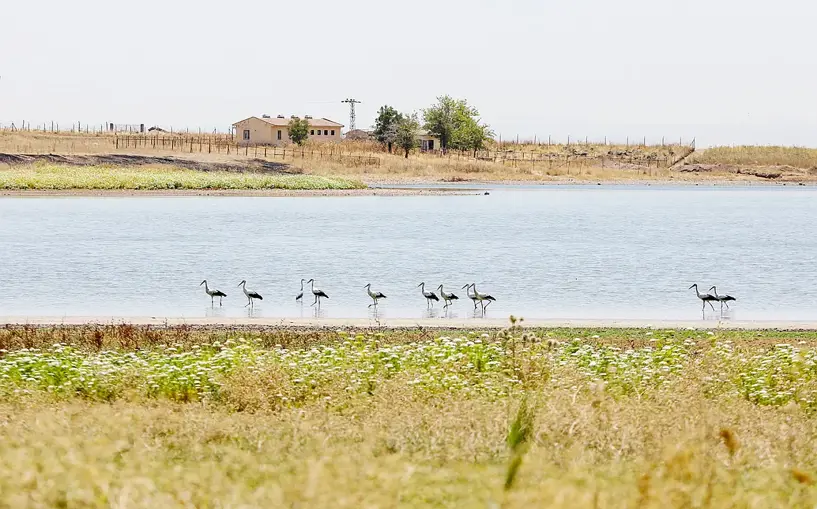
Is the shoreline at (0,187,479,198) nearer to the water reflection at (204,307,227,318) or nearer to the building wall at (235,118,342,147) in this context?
the building wall at (235,118,342,147)

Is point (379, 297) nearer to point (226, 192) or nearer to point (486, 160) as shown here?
point (226, 192)

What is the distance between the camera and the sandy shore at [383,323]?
2400 cm

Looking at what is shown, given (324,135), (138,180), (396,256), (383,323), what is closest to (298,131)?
(324,135)

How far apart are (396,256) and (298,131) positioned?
93.7 meters

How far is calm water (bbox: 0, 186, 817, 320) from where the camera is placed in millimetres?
30797

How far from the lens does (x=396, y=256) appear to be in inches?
1785

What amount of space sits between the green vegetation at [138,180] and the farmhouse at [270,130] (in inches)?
1278

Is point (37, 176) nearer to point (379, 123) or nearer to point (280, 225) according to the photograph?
point (280, 225)

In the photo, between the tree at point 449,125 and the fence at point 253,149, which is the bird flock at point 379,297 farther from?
the tree at point 449,125

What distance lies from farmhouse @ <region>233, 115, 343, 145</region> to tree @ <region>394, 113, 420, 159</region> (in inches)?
387

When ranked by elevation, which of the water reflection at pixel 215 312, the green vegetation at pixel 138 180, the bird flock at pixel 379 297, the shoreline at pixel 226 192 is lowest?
the water reflection at pixel 215 312

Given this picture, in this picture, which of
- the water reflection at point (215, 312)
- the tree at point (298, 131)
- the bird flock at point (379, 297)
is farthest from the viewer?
the tree at point (298, 131)

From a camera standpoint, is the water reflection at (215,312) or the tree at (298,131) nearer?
the water reflection at (215,312)

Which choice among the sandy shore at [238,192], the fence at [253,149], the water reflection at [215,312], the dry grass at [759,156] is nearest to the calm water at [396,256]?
the water reflection at [215,312]
